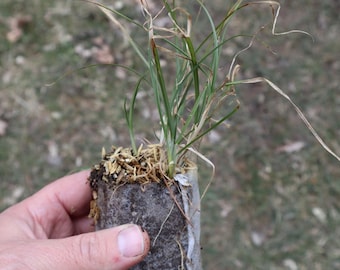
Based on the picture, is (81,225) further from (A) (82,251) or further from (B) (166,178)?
(B) (166,178)

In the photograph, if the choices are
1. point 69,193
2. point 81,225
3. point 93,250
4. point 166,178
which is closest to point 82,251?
point 93,250

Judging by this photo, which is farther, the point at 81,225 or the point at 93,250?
the point at 81,225

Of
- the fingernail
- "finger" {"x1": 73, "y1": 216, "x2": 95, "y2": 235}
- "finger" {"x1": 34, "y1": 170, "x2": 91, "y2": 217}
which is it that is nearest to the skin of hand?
the fingernail

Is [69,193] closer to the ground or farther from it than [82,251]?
closer to the ground

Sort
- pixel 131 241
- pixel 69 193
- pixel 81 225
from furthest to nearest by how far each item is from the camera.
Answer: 1. pixel 81 225
2. pixel 69 193
3. pixel 131 241

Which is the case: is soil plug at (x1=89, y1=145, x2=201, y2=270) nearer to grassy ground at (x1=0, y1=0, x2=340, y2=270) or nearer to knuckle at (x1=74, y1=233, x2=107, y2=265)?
knuckle at (x1=74, y1=233, x2=107, y2=265)

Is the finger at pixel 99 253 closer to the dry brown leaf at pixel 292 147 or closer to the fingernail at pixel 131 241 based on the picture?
the fingernail at pixel 131 241

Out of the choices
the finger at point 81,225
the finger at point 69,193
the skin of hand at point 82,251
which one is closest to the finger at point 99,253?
the skin of hand at point 82,251

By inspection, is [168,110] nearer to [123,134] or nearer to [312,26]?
[123,134]
